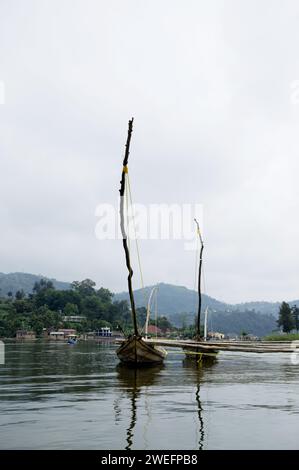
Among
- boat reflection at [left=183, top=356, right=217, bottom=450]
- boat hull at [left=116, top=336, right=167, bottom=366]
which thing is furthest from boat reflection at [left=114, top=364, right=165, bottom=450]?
boat reflection at [left=183, top=356, right=217, bottom=450]

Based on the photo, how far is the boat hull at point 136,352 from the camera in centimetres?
4084

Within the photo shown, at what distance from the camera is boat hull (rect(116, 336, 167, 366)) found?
40.8m

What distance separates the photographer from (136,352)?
41.1 meters

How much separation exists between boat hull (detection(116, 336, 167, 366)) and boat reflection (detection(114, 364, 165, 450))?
31.0 inches

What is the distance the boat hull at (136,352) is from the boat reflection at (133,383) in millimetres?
788

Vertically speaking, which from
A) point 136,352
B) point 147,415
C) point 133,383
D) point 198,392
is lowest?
point 133,383

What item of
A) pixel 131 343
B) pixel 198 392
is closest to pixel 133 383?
pixel 198 392

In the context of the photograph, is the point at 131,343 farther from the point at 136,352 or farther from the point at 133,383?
the point at 133,383

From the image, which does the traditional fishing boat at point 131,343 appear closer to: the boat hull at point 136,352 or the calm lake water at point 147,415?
the boat hull at point 136,352

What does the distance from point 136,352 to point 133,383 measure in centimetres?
897

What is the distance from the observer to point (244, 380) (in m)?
36.2

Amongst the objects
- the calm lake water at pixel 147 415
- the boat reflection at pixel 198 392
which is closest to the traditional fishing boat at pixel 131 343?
the boat reflection at pixel 198 392

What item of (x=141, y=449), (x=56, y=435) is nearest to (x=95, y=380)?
(x=56, y=435)
